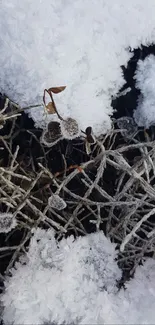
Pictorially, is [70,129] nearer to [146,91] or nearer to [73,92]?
[73,92]

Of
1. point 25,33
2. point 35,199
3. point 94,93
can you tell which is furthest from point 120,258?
point 25,33

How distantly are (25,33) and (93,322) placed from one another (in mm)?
538

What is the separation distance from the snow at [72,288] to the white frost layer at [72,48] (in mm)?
225

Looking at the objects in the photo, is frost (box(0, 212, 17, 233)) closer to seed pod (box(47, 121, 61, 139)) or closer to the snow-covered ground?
the snow-covered ground

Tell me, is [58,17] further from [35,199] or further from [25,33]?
[35,199]

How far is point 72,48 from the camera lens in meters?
1.05

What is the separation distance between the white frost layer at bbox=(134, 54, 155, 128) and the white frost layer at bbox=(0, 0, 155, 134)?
0.04 m

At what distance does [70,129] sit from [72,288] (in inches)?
11.4

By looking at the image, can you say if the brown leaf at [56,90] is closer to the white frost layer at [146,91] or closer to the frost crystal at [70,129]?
the frost crystal at [70,129]

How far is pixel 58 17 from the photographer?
1.05m

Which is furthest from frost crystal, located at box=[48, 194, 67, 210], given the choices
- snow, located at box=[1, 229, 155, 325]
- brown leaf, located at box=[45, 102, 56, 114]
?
brown leaf, located at box=[45, 102, 56, 114]

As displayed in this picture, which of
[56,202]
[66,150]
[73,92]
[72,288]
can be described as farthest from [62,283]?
[73,92]

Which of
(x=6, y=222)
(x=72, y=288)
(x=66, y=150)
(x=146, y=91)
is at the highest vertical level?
(x=146, y=91)

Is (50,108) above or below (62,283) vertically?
above
